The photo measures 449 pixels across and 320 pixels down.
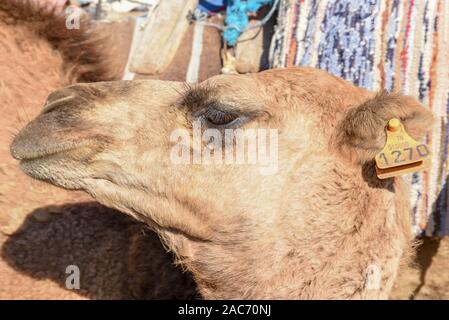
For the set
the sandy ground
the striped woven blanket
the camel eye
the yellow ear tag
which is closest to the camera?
the yellow ear tag

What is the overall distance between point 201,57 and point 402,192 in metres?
2.12

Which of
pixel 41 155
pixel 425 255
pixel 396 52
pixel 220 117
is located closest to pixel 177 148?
pixel 220 117

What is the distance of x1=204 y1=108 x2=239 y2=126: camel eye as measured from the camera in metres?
1.65

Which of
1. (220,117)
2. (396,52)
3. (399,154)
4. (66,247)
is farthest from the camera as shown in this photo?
(396,52)

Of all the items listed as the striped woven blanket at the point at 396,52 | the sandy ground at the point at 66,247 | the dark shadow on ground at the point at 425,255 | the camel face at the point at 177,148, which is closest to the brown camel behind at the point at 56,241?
the sandy ground at the point at 66,247

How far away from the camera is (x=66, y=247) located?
2037mm

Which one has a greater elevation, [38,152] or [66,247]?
[38,152]

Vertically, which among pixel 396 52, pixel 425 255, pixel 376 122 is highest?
pixel 396 52

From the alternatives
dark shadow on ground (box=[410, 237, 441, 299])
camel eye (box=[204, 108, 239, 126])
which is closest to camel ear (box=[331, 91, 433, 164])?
camel eye (box=[204, 108, 239, 126])

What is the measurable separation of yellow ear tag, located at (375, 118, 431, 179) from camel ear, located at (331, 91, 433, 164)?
1.2 inches

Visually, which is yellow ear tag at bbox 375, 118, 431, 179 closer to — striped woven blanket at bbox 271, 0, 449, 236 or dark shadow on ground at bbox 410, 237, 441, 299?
striped woven blanket at bbox 271, 0, 449, 236

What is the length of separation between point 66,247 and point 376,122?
1.24 metres

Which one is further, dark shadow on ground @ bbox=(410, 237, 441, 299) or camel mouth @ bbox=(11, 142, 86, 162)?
dark shadow on ground @ bbox=(410, 237, 441, 299)

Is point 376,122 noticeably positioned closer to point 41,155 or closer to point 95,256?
point 41,155
